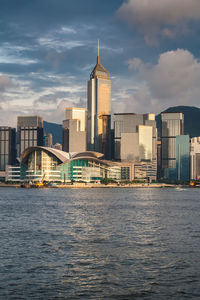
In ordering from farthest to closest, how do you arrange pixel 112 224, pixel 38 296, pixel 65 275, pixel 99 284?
pixel 112 224
pixel 65 275
pixel 99 284
pixel 38 296

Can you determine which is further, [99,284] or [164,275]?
[164,275]

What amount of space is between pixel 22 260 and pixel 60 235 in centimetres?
1381

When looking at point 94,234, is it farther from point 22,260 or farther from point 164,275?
point 164,275

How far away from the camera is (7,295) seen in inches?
981

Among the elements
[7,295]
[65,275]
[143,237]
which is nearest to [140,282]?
[65,275]

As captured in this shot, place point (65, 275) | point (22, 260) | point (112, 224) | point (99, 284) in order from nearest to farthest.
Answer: point (99, 284) < point (65, 275) < point (22, 260) < point (112, 224)

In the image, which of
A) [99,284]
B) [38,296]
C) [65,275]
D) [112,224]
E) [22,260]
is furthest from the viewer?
[112,224]

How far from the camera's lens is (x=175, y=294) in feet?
83.1

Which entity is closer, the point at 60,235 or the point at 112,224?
the point at 60,235

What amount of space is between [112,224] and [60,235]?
12743 mm

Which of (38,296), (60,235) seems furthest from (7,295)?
(60,235)

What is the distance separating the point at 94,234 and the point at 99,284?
21.3 m

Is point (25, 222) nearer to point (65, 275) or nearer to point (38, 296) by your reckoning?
point (65, 275)

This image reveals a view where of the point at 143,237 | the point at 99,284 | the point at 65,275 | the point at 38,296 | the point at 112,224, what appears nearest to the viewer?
the point at 38,296
